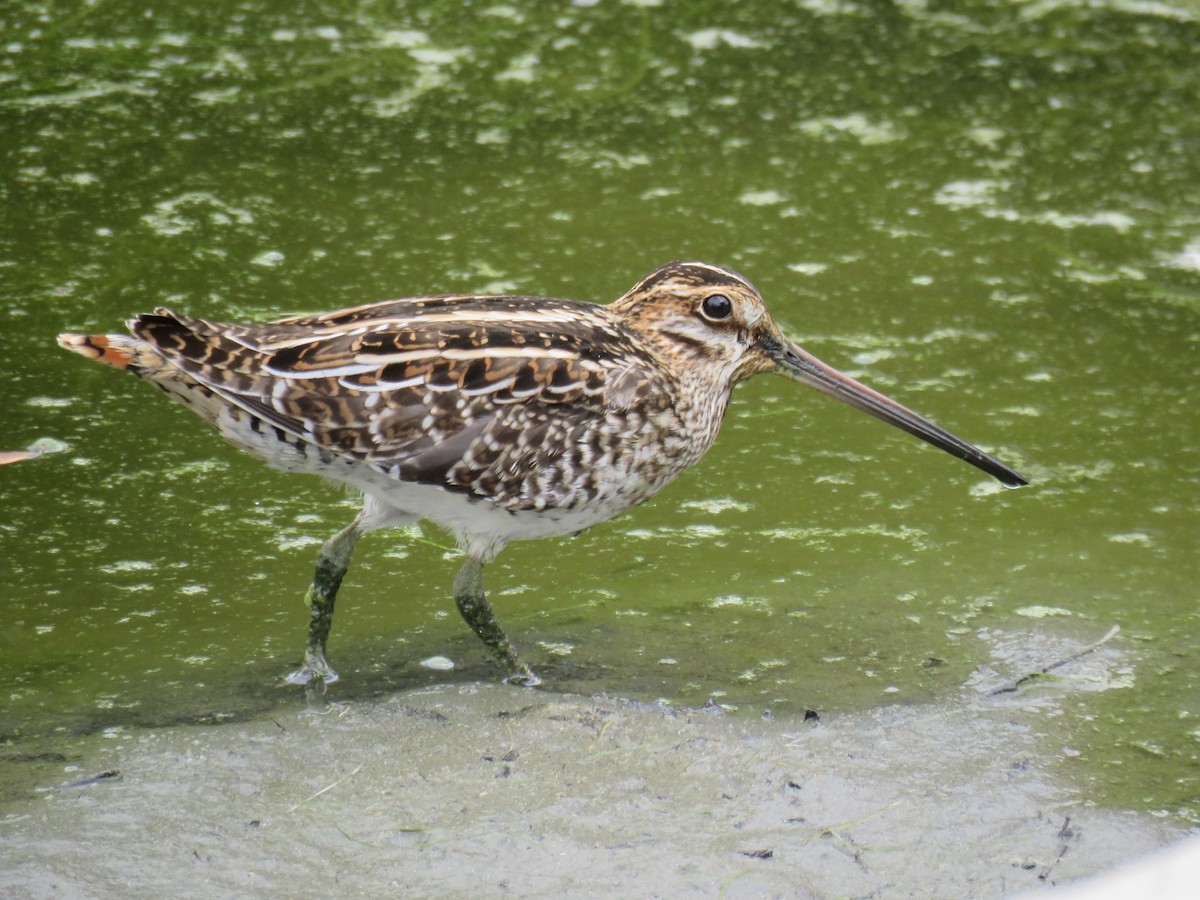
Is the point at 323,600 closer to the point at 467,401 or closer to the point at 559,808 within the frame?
the point at 467,401

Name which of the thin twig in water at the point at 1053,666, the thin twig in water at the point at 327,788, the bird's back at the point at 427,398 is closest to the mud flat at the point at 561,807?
the thin twig in water at the point at 327,788

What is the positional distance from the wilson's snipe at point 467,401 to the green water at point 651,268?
19.4 inches

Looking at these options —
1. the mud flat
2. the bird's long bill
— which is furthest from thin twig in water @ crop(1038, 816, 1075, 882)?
the bird's long bill

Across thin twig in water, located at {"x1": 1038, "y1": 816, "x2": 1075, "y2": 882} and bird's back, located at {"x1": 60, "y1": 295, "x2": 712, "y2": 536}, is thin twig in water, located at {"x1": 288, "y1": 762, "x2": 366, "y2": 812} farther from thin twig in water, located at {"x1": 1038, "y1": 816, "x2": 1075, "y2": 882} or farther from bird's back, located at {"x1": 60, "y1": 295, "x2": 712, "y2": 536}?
thin twig in water, located at {"x1": 1038, "y1": 816, "x2": 1075, "y2": 882}

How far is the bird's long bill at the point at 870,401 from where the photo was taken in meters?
5.12

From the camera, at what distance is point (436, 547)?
5.62m

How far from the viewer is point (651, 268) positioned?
22.7 feet

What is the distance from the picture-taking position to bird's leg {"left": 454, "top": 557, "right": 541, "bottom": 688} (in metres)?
4.74

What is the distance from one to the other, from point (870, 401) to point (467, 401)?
135cm

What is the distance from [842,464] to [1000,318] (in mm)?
1217

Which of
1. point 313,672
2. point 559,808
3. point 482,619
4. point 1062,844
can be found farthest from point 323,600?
point 1062,844

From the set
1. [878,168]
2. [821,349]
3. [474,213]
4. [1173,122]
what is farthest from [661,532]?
[1173,122]

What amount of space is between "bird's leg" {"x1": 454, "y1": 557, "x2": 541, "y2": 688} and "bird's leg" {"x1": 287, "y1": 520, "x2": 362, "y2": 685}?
34 cm

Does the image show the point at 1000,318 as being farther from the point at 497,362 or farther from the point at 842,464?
the point at 497,362
